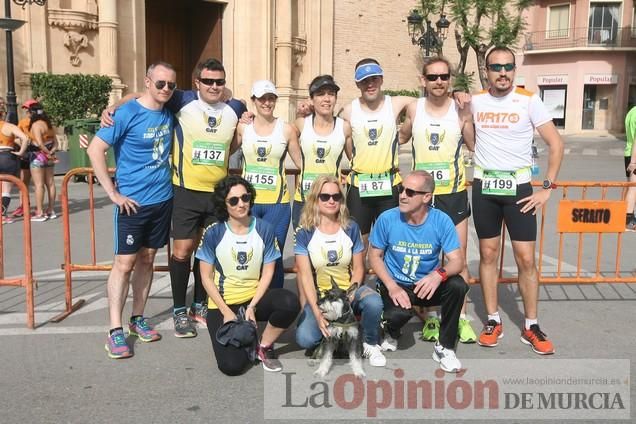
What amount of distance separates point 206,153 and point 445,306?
2.12m

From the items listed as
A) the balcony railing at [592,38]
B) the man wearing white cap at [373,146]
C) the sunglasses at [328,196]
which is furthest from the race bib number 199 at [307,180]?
the balcony railing at [592,38]

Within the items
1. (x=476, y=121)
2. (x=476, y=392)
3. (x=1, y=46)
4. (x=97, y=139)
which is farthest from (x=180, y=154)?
(x=1, y=46)

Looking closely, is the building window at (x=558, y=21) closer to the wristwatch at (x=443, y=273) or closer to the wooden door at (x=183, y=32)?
the wooden door at (x=183, y=32)

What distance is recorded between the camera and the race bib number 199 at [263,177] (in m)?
4.91

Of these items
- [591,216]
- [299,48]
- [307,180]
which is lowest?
[591,216]

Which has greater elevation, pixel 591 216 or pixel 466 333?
pixel 591 216

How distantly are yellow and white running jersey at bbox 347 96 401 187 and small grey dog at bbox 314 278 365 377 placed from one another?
1.16m

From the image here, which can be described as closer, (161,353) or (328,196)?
(328,196)

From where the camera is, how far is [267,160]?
4926 mm

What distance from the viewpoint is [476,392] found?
153 inches

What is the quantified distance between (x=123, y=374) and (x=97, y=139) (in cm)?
163

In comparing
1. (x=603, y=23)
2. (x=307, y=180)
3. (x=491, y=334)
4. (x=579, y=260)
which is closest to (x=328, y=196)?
(x=307, y=180)

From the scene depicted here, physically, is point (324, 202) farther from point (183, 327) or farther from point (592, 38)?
point (592, 38)

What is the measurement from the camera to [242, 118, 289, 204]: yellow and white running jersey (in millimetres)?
4902
